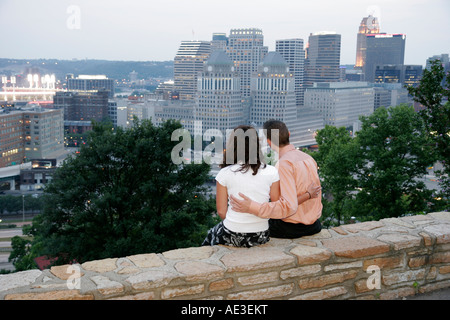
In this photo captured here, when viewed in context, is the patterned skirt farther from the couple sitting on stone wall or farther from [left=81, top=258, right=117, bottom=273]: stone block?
[left=81, top=258, right=117, bottom=273]: stone block

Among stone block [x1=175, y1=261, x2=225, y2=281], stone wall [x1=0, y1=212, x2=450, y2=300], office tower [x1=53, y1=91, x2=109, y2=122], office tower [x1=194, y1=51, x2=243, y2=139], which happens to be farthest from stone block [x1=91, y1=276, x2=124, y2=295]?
office tower [x1=53, y1=91, x2=109, y2=122]

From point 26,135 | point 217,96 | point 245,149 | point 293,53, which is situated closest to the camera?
point 245,149

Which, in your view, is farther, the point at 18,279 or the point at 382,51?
the point at 382,51

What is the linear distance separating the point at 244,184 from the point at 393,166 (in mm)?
10909

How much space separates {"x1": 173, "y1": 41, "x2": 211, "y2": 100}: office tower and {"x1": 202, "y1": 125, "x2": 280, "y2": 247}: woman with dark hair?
451 ft

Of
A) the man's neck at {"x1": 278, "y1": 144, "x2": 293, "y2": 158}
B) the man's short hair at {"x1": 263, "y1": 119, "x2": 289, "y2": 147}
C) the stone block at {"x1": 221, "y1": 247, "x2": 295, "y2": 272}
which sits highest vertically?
the man's short hair at {"x1": 263, "y1": 119, "x2": 289, "y2": 147}

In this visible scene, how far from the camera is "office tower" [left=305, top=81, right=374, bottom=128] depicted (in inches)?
4439

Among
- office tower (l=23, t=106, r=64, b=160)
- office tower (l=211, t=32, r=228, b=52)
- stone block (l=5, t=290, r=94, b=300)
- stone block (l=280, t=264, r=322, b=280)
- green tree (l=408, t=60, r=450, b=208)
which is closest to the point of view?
stone block (l=5, t=290, r=94, b=300)

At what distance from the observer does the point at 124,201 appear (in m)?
10.7

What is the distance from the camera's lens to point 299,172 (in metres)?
3.59

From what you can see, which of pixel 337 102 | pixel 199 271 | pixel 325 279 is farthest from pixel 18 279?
pixel 337 102

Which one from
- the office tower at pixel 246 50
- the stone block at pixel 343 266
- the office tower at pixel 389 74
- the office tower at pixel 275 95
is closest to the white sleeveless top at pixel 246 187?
the stone block at pixel 343 266

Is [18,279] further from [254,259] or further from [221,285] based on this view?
[254,259]
